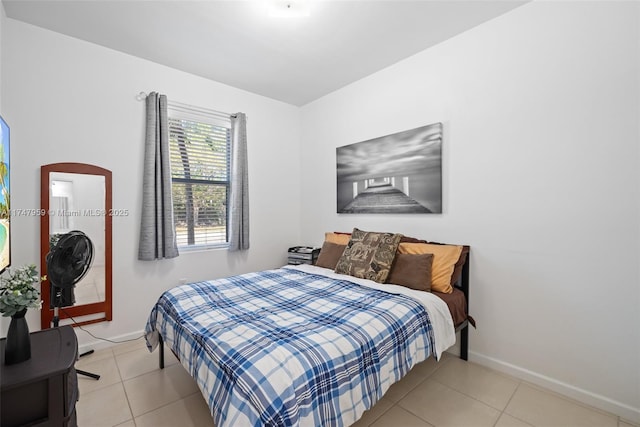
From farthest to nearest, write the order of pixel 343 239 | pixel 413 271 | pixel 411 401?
1. pixel 343 239
2. pixel 413 271
3. pixel 411 401

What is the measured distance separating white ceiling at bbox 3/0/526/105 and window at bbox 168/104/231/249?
1.92 ft

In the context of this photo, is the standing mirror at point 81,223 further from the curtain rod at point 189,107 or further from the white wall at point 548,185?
the white wall at point 548,185

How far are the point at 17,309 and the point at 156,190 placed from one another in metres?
1.75

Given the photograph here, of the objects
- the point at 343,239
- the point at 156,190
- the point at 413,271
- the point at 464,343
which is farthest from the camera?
the point at 343,239

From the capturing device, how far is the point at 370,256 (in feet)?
8.36

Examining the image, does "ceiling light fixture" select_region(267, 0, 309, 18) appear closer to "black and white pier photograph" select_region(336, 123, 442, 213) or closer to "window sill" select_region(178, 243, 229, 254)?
"black and white pier photograph" select_region(336, 123, 442, 213)

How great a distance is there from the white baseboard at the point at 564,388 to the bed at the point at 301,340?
20 centimetres

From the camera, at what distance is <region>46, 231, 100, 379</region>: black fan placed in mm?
2010

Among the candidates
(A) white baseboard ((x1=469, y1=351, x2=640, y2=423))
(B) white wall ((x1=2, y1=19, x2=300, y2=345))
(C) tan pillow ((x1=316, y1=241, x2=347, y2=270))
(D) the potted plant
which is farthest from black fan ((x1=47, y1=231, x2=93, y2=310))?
(A) white baseboard ((x1=469, y1=351, x2=640, y2=423))

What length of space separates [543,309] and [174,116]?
382 cm

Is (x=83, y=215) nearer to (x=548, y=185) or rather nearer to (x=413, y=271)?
(x=413, y=271)

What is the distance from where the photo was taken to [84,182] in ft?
8.39

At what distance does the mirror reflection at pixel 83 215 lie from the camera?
242 centimetres

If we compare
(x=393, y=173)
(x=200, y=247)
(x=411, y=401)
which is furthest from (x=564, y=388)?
(x=200, y=247)
